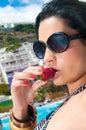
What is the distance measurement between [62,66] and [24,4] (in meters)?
24.2

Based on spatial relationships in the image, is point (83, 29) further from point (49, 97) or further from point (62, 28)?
point (49, 97)

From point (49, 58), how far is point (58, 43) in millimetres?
69

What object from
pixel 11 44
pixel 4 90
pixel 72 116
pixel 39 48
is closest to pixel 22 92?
pixel 39 48

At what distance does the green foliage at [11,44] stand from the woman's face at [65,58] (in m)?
18.3

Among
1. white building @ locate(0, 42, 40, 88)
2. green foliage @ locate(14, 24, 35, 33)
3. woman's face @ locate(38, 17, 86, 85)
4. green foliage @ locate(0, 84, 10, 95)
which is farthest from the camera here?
white building @ locate(0, 42, 40, 88)

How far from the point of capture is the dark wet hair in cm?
89

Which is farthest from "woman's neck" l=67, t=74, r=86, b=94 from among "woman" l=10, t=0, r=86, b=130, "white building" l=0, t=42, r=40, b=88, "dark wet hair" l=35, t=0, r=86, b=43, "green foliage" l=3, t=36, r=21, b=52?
"white building" l=0, t=42, r=40, b=88

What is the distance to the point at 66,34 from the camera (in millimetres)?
896

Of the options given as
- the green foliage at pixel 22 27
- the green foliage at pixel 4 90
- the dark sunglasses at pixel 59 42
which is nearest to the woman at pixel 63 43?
the dark sunglasses at pixel 59 42

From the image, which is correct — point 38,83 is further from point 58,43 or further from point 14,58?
point 14,58

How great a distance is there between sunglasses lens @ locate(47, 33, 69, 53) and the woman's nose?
11 mm

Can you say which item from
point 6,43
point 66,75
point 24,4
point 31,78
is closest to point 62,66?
point 66,75

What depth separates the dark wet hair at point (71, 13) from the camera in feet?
2.92

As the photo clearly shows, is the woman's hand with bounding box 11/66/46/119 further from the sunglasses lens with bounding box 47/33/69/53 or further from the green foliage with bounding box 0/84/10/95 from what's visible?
the green foliage with bounding box 0/84/10/95
